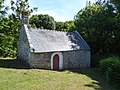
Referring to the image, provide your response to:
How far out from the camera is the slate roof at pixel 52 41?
2473cm

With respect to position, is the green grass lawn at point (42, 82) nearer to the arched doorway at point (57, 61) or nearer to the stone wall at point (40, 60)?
the stone wall at point (40, 60)

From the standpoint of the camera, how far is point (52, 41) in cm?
2686

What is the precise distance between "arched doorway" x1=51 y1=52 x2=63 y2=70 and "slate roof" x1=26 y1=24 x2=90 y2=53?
74 centimetres

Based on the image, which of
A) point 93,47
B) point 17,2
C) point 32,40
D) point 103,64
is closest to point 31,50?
point 32,40

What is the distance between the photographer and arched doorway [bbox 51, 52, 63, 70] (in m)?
25.7

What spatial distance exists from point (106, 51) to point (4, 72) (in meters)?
18.6

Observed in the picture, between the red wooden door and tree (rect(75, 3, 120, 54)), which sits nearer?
the red wooden door

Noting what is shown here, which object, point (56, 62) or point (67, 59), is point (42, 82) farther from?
point (67, 59)

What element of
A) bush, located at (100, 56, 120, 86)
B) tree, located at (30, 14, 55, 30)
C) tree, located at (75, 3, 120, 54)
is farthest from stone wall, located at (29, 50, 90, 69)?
tree, located at (30, 14, 55, 30)

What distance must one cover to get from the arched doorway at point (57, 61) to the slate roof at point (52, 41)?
0.74 metres

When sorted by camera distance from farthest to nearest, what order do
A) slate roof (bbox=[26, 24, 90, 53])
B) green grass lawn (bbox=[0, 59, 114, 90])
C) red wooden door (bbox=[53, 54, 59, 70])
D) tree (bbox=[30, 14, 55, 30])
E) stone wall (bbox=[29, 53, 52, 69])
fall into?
tree (bbox=[30, 14, 55, 30]) → red wooden door (bbox=[53, 54, 59, 70]) → slate roof (bbox=[26, 24, 90, 53]) → stone wall (bbox=[29, 53, 52, 69]) → green grass lawn (bbox=[0, 59, 114, 90])

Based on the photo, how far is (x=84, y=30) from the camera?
34.9 m

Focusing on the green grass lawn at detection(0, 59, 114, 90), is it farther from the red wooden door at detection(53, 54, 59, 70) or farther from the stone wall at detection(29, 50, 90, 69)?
the red wooden door at detection(53, 54, 59, 70)

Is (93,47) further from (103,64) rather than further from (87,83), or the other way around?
(87,83)
